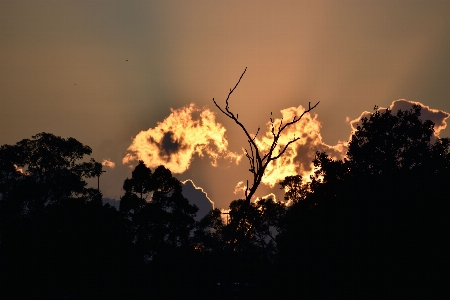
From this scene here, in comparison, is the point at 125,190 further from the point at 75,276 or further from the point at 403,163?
the point at 403,163

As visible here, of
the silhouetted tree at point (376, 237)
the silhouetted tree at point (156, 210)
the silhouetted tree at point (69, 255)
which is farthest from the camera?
the silhouetted tree at point (156, 210)

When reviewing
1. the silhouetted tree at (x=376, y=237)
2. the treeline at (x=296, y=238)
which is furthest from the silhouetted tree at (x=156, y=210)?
the silhouetted tree at (x=376, y=237)

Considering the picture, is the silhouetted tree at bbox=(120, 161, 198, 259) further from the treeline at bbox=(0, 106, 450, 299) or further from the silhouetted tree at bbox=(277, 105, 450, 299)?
the silhouetted tree at bbox=(277, 105, 450, 299)

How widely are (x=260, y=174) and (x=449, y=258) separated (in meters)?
26.5

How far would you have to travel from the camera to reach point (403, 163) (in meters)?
46.4

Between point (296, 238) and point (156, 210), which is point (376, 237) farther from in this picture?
point (156, 210)

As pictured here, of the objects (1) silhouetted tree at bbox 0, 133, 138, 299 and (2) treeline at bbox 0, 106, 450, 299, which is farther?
(1) silhouetted tree at bbox 0, 133, 138, 299

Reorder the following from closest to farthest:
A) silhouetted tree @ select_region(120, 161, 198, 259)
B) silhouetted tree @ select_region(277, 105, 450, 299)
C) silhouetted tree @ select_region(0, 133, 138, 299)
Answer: silhouetted tree @ select_region(277, 105, 450, 299) → silhouetted tree @ select_region(0, 133, 138, 299) → silhouetted tree @ select_region(120, 161, 198, 259)

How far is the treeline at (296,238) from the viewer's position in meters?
29.2

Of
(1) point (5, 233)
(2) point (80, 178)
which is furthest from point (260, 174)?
(2) point (80, 178)

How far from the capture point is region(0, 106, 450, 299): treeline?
2925 centimetres

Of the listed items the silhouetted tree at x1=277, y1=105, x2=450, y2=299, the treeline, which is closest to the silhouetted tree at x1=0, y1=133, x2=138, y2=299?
the treeline

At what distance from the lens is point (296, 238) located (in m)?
38.6

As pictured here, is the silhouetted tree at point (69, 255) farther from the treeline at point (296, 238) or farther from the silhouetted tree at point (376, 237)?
the silhouetted tree at point (376, 237)
